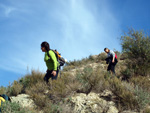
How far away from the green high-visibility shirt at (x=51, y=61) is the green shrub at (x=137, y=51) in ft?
15.6

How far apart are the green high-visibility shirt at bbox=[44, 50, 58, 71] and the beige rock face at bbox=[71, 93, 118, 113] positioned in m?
1.29

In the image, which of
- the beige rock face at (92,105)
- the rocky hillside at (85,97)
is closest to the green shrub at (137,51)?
the rocky hillside at (85,97)

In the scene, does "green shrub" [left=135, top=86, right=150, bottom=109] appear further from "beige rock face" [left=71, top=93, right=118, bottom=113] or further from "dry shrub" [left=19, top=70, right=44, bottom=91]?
"dry shrub" [left=19, top=70, right=44, bottom=91]

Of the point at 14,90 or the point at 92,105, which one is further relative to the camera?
the point at 14,90

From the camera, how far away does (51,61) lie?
5730 millimetres

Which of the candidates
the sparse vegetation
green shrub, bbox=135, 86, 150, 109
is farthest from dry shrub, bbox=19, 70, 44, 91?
green shrub, bbox=135, 86, 150, 109

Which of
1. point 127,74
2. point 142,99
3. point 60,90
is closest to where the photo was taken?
point 142,99

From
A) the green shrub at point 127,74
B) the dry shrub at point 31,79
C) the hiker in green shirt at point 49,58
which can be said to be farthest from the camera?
the green shrub at point 127,74

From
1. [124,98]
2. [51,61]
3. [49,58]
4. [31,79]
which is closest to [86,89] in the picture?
[124,98]

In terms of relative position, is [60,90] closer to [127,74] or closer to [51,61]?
[51,61]

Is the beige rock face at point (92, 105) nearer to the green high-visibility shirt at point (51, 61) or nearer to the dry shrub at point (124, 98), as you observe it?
the dry shrub at point (124, 98)

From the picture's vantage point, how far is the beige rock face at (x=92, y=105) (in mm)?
4617

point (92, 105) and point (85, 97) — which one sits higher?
point (85, 97)

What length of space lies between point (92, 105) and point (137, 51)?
5.55 meters
